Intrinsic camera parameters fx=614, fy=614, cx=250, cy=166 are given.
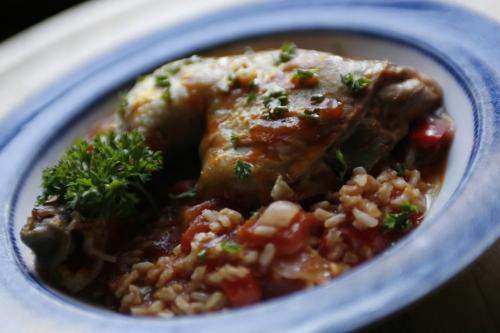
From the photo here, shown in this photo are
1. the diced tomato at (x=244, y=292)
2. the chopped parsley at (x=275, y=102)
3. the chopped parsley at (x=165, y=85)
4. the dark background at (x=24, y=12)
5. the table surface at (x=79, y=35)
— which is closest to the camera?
the diced tomato at (x=244, y=292)

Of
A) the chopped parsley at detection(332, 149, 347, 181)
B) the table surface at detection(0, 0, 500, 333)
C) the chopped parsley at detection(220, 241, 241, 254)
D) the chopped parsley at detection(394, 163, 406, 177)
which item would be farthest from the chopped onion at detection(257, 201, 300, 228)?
the table surface at detection(0, 0, 500, 333)

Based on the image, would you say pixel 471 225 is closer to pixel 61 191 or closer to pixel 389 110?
pixel 389 110

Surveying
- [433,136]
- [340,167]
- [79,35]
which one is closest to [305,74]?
[340,167]

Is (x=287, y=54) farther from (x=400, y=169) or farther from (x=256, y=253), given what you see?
(x=256, y=253)

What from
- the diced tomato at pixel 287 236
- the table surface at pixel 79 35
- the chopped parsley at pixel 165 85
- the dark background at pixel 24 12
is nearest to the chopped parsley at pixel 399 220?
the diced tomato at pixel 287 236

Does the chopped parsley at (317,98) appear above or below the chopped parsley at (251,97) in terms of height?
above

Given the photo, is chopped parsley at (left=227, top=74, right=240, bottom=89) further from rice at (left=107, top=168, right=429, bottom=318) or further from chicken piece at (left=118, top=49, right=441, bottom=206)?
rice at (left=107, top=168, right=429, bottom=318)

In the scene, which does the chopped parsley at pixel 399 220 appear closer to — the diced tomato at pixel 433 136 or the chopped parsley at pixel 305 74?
the diced tomato at pixel 433 136
